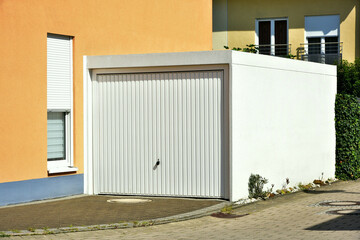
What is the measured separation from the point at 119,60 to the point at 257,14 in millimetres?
17587

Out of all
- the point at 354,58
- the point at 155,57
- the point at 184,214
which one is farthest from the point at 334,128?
the point at 354,58

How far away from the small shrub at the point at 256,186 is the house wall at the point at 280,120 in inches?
5.1

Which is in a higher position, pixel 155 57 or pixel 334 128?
pixel 155 57

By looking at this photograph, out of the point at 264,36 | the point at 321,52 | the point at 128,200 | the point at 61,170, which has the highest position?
the point at 264,36

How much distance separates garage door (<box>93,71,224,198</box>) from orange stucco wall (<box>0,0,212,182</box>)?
59 centimetres

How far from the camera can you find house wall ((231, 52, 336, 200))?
1325 centimetres

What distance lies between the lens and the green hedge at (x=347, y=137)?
56.9 feet

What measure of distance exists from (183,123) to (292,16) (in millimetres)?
17512

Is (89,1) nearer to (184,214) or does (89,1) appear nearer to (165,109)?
(165,109)

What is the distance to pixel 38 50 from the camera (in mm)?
13125

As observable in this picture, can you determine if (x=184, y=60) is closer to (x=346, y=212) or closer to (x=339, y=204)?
(x=339, y=204)

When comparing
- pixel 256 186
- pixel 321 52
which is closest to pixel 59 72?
pixel 256 186

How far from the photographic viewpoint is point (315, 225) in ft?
34.4

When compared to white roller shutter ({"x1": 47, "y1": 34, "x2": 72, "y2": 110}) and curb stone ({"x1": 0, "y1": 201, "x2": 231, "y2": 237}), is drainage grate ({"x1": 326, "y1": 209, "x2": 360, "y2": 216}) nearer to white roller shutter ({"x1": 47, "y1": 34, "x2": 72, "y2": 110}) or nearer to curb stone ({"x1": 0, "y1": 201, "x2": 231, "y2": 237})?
curb stone ({"x1": 0, "y1": 201, "x2": 231, "y2": 237})
